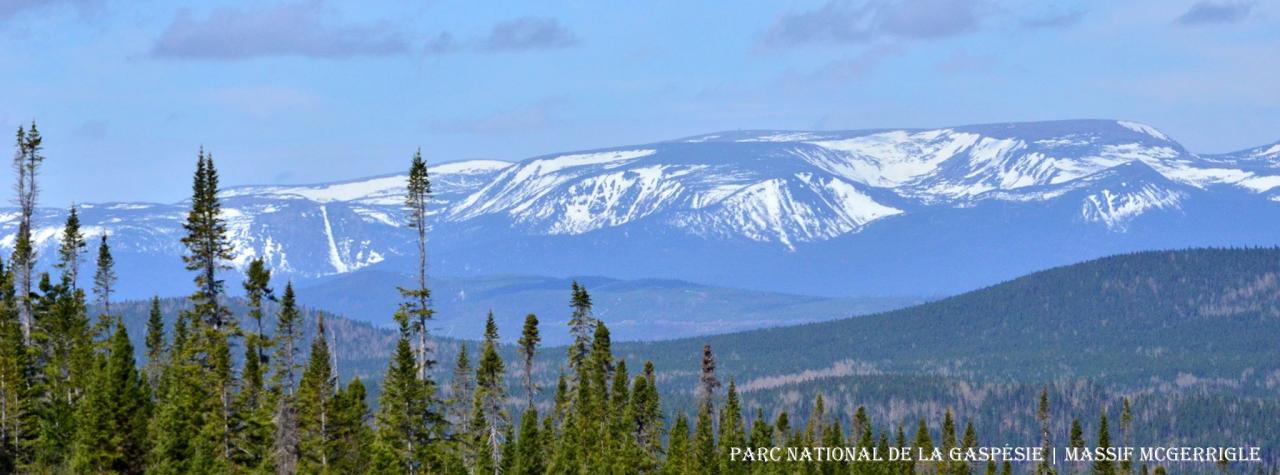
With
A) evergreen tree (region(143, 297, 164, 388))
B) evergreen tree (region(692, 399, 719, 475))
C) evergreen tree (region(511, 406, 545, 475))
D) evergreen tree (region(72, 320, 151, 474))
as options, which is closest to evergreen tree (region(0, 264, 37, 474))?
evergreen tree (region(72, 320, 151, 474))

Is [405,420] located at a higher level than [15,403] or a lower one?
lower

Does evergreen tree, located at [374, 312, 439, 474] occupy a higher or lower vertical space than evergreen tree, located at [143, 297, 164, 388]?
lower

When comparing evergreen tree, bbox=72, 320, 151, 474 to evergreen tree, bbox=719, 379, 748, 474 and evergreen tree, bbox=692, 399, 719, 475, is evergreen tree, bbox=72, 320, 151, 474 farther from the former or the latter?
evergreen tree, bbox=719, 379, 748, 474

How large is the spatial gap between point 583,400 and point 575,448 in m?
3.12

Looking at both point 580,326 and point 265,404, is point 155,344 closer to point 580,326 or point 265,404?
point 580,326

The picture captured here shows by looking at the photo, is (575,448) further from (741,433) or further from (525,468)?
(741,433)

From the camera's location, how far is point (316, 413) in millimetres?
93312

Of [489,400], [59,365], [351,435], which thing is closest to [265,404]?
[351,435]

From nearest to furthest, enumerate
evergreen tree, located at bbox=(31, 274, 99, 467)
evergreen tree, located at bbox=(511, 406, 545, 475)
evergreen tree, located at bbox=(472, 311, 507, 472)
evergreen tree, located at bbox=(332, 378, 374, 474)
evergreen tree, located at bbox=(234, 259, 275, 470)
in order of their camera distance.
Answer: evergreen tree, located at bbox=(234, 259, 275, 470), evergreen tree, located at bbox=(31, 274, 99, 467), evergreen tree, located at bbox=(332, 378, 374, 474), evergreen tree, located at bbox=(511, 406, 545, 475), evergreen tree, located at bbox=(472, 311, 507, 472)

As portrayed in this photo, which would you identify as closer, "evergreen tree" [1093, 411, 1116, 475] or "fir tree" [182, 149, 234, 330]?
"fir tree" [182, 149, 234, 330]

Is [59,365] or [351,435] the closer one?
[351,435]

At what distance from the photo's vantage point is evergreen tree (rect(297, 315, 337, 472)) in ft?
303

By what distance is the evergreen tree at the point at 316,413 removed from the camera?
303 feet

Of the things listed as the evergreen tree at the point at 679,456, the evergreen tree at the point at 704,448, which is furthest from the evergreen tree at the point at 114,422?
the evergreen tree at the point at 704,448
